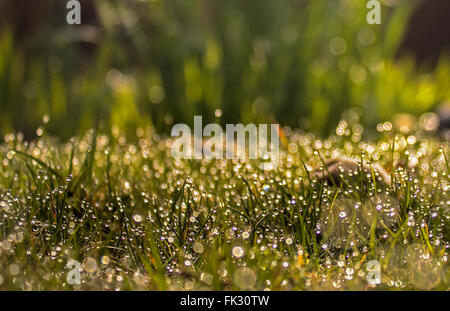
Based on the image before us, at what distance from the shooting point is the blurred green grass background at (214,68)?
3354 millimetres

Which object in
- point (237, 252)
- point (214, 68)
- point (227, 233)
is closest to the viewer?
point (237, 252)

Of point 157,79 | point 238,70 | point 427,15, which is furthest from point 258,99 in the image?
point 427,15

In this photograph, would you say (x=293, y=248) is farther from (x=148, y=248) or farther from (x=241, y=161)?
(x=241, y=161)

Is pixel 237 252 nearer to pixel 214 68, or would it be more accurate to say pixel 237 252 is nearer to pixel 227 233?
pixel 227 233

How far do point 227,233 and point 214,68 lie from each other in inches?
92.8

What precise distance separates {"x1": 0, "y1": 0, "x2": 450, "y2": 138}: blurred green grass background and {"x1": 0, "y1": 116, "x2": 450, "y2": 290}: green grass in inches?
74.4

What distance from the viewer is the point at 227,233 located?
3.77ft

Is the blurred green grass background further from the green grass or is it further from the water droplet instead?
the water droplet

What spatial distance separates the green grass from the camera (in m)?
0.99

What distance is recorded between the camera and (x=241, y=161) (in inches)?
63.7

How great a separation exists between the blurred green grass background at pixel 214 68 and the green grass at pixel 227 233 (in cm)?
189

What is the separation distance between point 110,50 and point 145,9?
44cm

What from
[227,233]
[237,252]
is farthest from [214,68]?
[237,252]

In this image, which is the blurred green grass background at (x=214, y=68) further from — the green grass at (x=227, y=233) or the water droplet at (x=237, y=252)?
the water droplet at (x=237, y=252)
